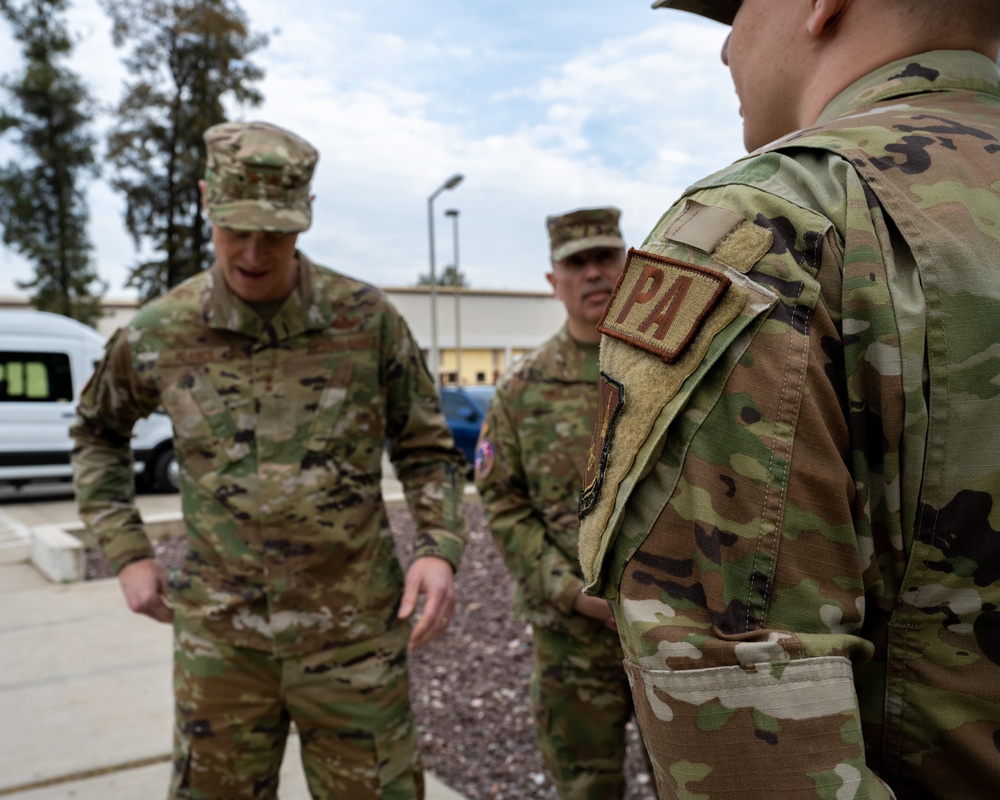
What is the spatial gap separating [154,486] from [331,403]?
9597mm

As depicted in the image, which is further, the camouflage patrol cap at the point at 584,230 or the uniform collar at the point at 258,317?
the camouflage patrol cap at the point at 584,230

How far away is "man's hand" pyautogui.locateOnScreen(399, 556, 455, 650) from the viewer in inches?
86.3

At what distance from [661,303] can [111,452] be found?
2165 millimetres

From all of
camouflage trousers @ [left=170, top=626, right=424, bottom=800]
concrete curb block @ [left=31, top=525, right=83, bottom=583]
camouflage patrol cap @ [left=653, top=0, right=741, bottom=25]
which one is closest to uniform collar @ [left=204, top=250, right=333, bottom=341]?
camouflage trousers @ [left=170, top=626, right=424, bottom=800]

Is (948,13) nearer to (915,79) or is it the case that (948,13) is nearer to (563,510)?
(915,79)

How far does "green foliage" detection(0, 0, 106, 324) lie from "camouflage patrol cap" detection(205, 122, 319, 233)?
17.7m

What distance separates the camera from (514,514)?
9.70ft

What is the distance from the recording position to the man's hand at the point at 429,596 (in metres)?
2.19

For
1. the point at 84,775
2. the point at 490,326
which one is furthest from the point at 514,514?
the point at 490,326

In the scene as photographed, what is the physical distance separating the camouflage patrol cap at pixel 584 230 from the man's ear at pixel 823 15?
2046mm

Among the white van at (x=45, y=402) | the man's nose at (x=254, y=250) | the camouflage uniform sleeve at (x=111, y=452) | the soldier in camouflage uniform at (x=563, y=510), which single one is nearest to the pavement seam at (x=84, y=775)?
the camouflage uniform sleeve at (x=111, y=452)

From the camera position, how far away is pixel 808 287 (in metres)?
0.77

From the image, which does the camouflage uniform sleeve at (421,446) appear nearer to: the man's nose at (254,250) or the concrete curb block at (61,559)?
the man's nose at (254,250)

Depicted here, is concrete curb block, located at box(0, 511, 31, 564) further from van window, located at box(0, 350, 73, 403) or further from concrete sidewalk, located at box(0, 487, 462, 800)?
van window, located at box(0, 350, 73, 403)
